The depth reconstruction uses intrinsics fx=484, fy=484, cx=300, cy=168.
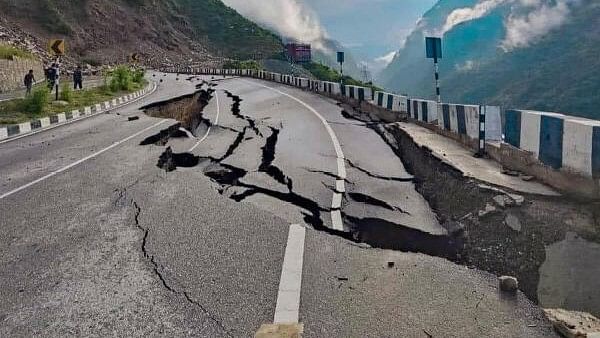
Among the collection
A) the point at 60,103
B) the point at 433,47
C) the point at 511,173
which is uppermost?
the point at 433,47

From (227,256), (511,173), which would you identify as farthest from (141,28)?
(227,256)

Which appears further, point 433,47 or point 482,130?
point 433,47

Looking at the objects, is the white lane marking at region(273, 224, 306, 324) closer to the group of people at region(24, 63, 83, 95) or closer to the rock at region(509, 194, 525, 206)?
the rock at region(509, 194, 525, 206)

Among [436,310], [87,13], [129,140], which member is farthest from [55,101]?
[87,13]

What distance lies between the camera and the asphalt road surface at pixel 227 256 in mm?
3199

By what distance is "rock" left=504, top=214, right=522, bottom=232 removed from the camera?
494cm

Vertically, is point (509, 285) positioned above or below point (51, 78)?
below

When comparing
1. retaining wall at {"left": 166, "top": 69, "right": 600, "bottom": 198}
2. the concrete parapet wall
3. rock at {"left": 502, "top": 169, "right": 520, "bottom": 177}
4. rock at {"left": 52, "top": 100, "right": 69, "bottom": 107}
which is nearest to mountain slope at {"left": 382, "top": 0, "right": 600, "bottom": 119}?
rock at {"left": 52, "top": 100, "right": 69, "bottom": 107}

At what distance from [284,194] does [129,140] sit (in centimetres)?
614

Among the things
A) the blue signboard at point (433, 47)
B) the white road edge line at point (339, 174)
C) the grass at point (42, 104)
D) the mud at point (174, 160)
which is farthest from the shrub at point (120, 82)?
the mud at point (174, 160)

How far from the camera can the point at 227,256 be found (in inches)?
166

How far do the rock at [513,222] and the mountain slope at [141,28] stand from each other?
219ft

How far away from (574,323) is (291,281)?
1938mm

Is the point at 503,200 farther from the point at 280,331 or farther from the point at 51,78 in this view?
the point at 51,78
